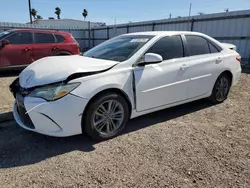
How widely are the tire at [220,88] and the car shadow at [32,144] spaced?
1616 millimetres

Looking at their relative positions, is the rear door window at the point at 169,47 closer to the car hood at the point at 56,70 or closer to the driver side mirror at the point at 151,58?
the driver side mirror at the point at 151,58

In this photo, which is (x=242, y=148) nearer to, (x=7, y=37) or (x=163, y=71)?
(x=163, y=71)

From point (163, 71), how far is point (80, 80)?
1471 mm

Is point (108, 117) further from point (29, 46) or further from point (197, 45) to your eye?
point (29, 46)

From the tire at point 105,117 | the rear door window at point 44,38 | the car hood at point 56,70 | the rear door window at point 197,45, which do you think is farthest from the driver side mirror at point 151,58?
the rear door window at point 44,38

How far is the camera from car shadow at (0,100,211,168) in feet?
9.02

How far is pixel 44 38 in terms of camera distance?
8.48 meters

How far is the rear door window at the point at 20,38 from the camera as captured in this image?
7.84 m

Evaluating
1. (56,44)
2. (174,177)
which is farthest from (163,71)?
(56,44)

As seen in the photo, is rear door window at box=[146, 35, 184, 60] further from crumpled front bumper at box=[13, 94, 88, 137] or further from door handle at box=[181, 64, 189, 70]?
crumpled front bumper at box=[13, 94, 88, 137]

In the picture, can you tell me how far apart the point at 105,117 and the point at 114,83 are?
0.53 metres

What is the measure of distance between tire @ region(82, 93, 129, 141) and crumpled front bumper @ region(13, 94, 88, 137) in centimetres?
14

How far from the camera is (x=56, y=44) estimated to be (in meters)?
8.63

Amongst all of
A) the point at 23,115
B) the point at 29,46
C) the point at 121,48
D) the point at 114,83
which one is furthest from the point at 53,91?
the point at 29,46
